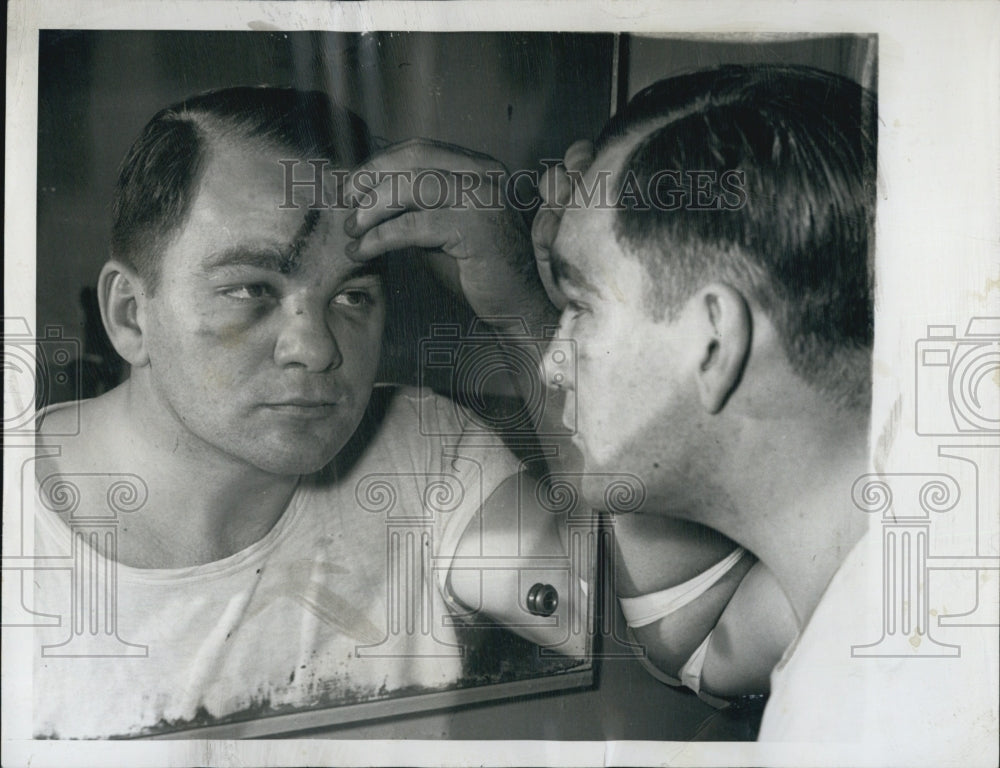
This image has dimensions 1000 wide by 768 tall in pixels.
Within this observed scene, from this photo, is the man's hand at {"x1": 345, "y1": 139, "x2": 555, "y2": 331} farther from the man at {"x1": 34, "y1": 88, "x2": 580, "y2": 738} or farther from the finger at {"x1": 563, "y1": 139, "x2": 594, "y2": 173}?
the finger at {"x1": 563, "y1": 139, "x2": 594, "y2": 173}

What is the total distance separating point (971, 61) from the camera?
169 cm

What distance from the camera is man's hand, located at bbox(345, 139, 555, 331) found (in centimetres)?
166

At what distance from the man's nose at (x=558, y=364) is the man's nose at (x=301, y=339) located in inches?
15.3

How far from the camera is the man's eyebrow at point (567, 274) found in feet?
5.39

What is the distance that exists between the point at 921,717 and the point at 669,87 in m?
1.19

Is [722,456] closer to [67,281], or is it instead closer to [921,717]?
[921,717]

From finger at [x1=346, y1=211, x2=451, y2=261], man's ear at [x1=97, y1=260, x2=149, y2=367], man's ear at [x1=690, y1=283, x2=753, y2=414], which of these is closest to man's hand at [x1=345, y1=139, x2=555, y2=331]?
finger at [x1=346, y1=211, x2=451, y2=261]

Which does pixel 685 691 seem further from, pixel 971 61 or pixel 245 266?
pixel 971 61

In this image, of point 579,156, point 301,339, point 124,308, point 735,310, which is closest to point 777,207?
point 735,310

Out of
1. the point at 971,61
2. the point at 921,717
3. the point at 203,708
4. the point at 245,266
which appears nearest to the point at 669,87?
the point at 971,61

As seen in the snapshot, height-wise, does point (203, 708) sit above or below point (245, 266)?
below

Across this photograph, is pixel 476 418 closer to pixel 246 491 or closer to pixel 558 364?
pixel 558 364

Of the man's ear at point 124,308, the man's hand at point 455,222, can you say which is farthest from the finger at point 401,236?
the man's ear at point 124,308

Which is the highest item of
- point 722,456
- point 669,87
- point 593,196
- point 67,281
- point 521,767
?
point 669,87
